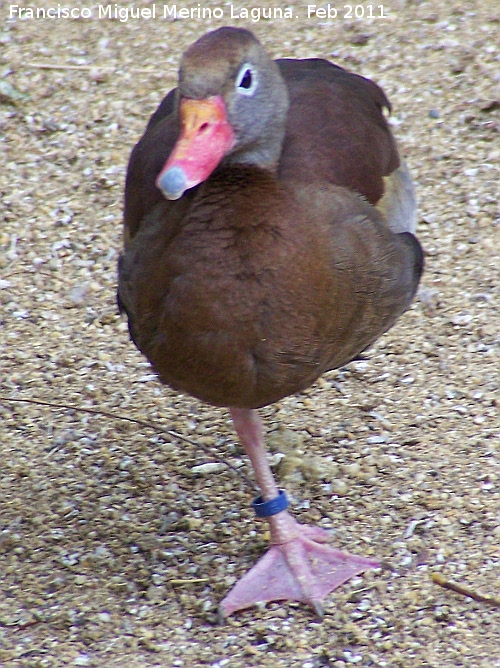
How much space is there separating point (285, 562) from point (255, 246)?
1.16 m

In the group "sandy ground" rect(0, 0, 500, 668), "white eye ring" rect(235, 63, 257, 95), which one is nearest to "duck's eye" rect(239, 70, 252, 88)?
"white eye ring" rect(235, 63, 257, 95)

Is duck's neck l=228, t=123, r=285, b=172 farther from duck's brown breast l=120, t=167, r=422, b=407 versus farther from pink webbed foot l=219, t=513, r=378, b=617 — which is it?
pink webbed foot l=219, t=513, r=378, b=617

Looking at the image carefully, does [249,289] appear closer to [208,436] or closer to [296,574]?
[296,574]

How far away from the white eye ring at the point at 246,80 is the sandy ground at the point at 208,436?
4.85 feet

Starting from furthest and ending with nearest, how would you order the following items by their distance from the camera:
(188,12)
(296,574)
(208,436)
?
(188,12), (208,436), (296,574)

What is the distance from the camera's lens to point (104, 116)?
520 cm

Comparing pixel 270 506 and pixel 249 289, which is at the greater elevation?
pixel 249 289

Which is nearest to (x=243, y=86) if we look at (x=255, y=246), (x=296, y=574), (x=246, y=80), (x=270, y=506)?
(x=246, y=80)

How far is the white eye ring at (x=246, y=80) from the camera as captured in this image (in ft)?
8.56

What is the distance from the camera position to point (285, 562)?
3.30 meters

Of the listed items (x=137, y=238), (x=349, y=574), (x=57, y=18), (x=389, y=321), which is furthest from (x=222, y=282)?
(x=57, y=18)

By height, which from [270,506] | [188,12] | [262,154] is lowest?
[270,506]

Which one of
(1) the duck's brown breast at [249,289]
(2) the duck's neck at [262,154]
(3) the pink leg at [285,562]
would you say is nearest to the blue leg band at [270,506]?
(3) the pink leg at [285,562]

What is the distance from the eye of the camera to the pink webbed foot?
124 inches
